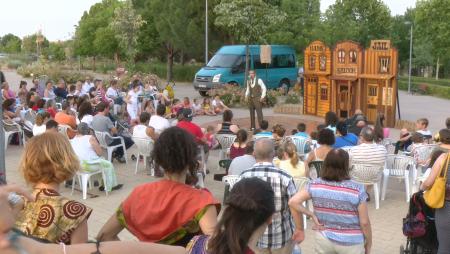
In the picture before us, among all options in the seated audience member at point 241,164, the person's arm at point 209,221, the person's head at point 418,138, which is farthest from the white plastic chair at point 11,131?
the person's arm at point 209,221

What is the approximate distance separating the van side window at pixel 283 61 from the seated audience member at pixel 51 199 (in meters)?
25.7

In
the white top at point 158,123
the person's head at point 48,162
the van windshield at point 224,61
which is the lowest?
the white top at point 158,123

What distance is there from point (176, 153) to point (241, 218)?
69cm

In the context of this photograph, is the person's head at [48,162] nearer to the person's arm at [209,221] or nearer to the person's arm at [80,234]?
the person's arm at [80,234]

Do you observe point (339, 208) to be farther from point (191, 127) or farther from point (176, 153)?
point (191, 127)

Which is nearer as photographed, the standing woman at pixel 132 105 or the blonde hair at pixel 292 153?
the blonde hair at pixel 292 153

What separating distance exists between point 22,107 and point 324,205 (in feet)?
37.9

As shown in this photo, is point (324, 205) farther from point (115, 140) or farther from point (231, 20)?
point (231, 20)

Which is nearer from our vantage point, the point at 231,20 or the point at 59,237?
the point at 59,237

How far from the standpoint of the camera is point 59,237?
281 centimetres

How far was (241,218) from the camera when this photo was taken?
7.89 feet

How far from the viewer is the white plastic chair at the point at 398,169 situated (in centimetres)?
886

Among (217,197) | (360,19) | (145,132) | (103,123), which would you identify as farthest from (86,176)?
(360,19)

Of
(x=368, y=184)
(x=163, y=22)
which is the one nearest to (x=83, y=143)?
(x=368, y=184)
